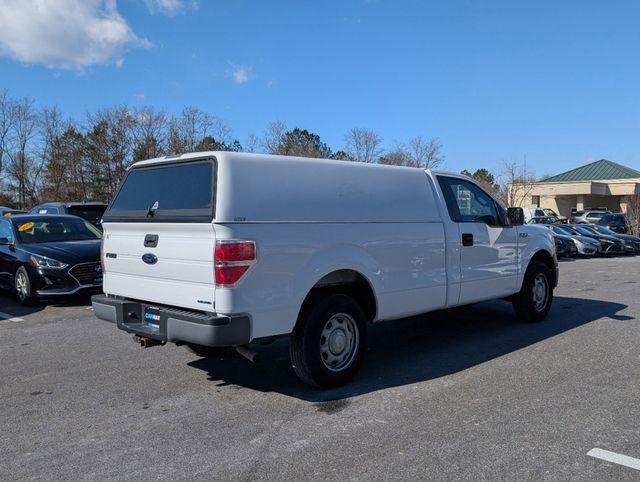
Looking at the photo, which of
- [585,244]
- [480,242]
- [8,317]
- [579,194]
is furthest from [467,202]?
[579,194]

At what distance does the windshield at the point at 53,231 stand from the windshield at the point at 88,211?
3.93 m

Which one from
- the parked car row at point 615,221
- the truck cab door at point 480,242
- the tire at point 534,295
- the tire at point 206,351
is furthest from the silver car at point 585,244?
the tire at point 206,351

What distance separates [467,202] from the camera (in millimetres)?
6703

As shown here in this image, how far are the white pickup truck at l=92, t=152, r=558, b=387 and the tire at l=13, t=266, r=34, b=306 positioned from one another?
15.0 ft

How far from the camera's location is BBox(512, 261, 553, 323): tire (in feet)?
25.6

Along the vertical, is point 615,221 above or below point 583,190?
below

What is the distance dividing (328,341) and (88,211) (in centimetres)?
1184

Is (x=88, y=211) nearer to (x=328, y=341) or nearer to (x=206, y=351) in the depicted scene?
(x=206, y=351)

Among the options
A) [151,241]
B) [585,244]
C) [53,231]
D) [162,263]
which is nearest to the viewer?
[162,263]

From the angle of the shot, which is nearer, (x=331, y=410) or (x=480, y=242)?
(x=331, y=410)

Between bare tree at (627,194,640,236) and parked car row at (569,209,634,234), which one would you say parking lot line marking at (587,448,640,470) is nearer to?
parked car row at (569,209,634,234)

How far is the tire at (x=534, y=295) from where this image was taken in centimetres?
779

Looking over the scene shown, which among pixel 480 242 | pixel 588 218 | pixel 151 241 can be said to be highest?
pixel 588 218

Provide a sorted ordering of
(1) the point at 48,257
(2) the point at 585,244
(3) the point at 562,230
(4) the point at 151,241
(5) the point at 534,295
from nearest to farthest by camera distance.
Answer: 1. (4) the point at 151,241
2. (5) the point at 534,295
3. (1) the point at 48,257
4. (2) the point at 585,244
5. (3) the point at 562,230
